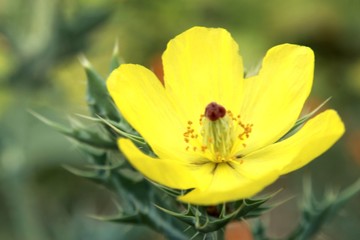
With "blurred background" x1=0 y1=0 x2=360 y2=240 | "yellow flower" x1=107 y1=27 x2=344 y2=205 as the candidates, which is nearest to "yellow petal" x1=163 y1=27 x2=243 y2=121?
"yellow flower" x1=107 y1=27 x2=344 y2=205

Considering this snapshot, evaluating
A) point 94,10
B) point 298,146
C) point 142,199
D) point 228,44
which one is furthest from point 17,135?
point 298,146

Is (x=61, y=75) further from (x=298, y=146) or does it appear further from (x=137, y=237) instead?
(x=298, y=146)

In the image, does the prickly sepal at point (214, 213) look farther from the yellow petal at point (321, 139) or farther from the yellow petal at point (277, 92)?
the yellow petal at point (277, 92)

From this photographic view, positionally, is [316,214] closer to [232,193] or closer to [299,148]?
[299,148]

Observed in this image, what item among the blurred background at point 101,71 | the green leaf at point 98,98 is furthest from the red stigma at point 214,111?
the blurred background at point 101,71

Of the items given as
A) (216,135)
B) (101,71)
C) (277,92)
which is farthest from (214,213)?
(101,71)

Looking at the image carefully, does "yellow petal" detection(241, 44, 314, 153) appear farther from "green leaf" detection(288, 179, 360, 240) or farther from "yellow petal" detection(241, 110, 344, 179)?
"green leaf" detection(288, 179, 360, 240)
